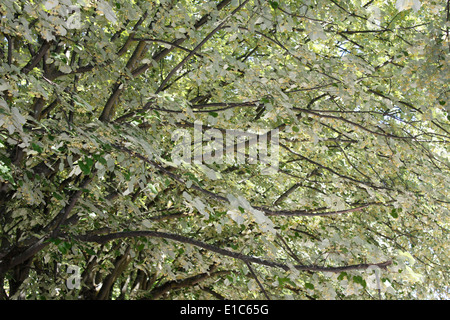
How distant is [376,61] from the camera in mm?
4816

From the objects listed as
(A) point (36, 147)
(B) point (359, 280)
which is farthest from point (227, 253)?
(A) point (36, 147)

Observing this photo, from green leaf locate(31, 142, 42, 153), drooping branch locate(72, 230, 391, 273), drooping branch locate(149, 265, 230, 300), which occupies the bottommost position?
drooping branch locate(72, 230, 391, 273)

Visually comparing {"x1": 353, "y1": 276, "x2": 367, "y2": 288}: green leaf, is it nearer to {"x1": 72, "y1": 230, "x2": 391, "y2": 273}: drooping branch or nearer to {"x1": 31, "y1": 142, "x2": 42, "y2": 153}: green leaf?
{"x1": 72, "y1": 230, "x2": 391, "y2": 273}: drooping branch

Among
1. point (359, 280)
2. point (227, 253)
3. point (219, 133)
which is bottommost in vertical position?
point (359, 280)

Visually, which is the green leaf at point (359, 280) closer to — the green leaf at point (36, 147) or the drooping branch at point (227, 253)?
the drooping branch at point (227, 253)

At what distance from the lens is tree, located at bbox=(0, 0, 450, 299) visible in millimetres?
2754

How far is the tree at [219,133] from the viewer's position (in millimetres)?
2754

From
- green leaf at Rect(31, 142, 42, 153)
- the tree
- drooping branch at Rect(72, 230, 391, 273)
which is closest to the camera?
drooping branch at Rect(72, 230, 391, 273)

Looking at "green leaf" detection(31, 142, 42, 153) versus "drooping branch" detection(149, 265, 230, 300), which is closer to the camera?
"green leaf" detection(31, 142, 42, 153)

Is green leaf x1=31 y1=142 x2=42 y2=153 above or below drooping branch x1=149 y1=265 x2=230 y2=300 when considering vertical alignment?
below

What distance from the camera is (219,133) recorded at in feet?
13.6

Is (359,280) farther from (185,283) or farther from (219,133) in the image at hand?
(185,283)

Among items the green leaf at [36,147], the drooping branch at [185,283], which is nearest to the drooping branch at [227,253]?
the green leaf at [36,147]

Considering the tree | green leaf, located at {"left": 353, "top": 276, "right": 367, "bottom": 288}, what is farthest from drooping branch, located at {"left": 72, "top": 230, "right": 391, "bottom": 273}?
green leaf, located at {"left": 353, "top": 276, "right": 367, "bottom": 288}
